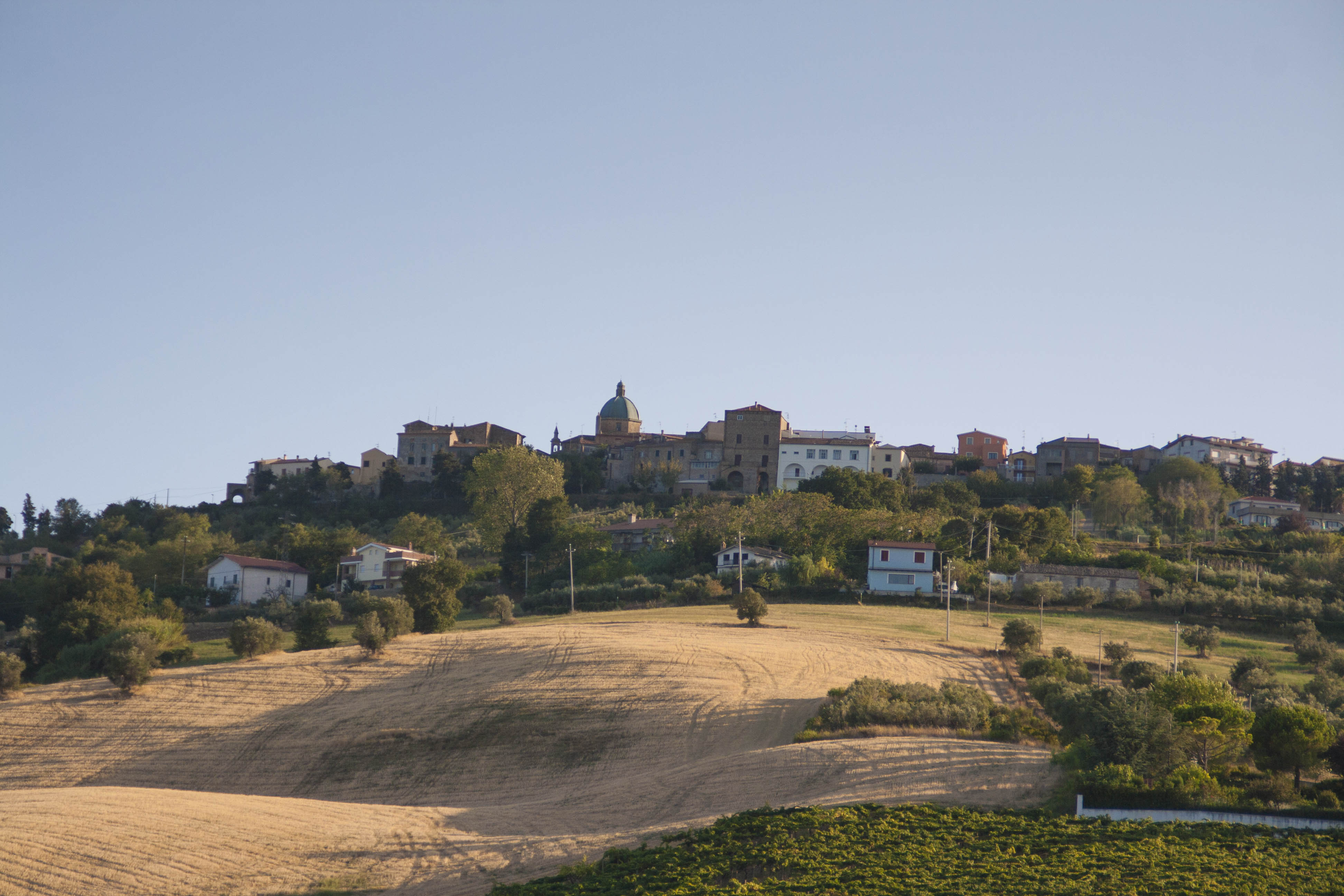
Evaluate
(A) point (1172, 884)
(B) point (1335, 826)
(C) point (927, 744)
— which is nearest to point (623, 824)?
(C) point (927, 744)

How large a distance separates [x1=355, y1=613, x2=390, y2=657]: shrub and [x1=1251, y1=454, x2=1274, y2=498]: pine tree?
95.3m

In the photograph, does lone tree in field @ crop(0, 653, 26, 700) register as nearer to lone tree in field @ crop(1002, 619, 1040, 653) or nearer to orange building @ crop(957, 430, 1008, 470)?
lone tree in field @ crop(1002, 619, 1040, 653)

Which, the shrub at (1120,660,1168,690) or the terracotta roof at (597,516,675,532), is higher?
the terracotta roof at (597,516,675,532)

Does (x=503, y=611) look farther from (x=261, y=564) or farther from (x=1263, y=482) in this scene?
(x=1263, y=482)

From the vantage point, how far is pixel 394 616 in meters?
56.3

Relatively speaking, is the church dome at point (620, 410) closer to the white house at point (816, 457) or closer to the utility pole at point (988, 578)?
the white house at point (816, 457)

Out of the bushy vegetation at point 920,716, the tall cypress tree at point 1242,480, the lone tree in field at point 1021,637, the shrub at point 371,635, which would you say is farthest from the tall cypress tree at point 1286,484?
the shrub at point 371,635

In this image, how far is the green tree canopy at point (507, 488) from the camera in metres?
97.8

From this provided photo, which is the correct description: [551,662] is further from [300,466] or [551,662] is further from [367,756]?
[300,466]

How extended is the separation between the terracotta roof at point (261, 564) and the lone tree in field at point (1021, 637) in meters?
56.2

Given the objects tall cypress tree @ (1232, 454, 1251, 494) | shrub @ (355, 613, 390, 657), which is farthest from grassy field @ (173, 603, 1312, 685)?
tall cypress tree @ (1232, 454, 1251, 494)

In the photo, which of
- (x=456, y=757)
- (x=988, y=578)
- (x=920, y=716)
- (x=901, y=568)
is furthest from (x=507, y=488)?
(x=920, y=716)

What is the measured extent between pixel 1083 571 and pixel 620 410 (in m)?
91.6

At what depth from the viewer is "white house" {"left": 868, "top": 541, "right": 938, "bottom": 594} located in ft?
240
